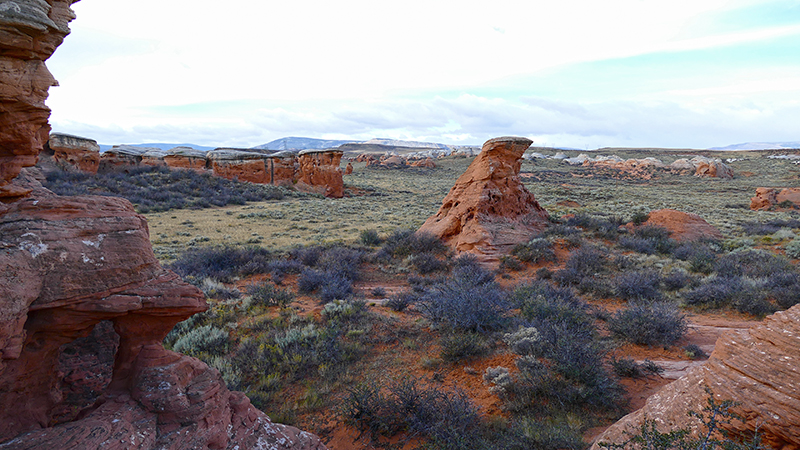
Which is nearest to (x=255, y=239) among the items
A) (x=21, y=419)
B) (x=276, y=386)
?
(x=276, y=386)

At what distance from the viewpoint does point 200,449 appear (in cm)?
279

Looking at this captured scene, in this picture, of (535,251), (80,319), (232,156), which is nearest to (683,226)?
(535,251)

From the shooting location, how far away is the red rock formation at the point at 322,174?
1294 inches

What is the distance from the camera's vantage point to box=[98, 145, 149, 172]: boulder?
29234 millimetres

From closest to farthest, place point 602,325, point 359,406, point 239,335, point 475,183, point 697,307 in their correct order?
point 359,406, point 239,335, point 602,325, point 697,307, point 475,183

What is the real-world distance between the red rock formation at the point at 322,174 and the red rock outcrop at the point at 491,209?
20119 mm

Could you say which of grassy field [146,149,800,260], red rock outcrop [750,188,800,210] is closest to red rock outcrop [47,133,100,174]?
grassy field [146,149,800,260]

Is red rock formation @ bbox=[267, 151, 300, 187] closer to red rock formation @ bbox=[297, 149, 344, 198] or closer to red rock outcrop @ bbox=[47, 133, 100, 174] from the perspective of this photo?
red rock formation @ bbox=[297, 149, 344, 198]

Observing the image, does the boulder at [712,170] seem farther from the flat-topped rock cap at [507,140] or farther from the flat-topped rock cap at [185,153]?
the flat-topped rock cap at [185,153]

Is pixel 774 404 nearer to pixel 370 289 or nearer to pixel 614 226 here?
pixel 370 289

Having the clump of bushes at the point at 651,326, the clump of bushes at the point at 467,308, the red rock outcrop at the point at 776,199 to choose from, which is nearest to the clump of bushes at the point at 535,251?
the clump of bushes at the point at 467,308

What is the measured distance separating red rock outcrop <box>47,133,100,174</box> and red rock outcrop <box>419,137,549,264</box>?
1086 inches

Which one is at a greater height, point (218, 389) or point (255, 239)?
point (218, 389)

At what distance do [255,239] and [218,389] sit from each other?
1275 cm
